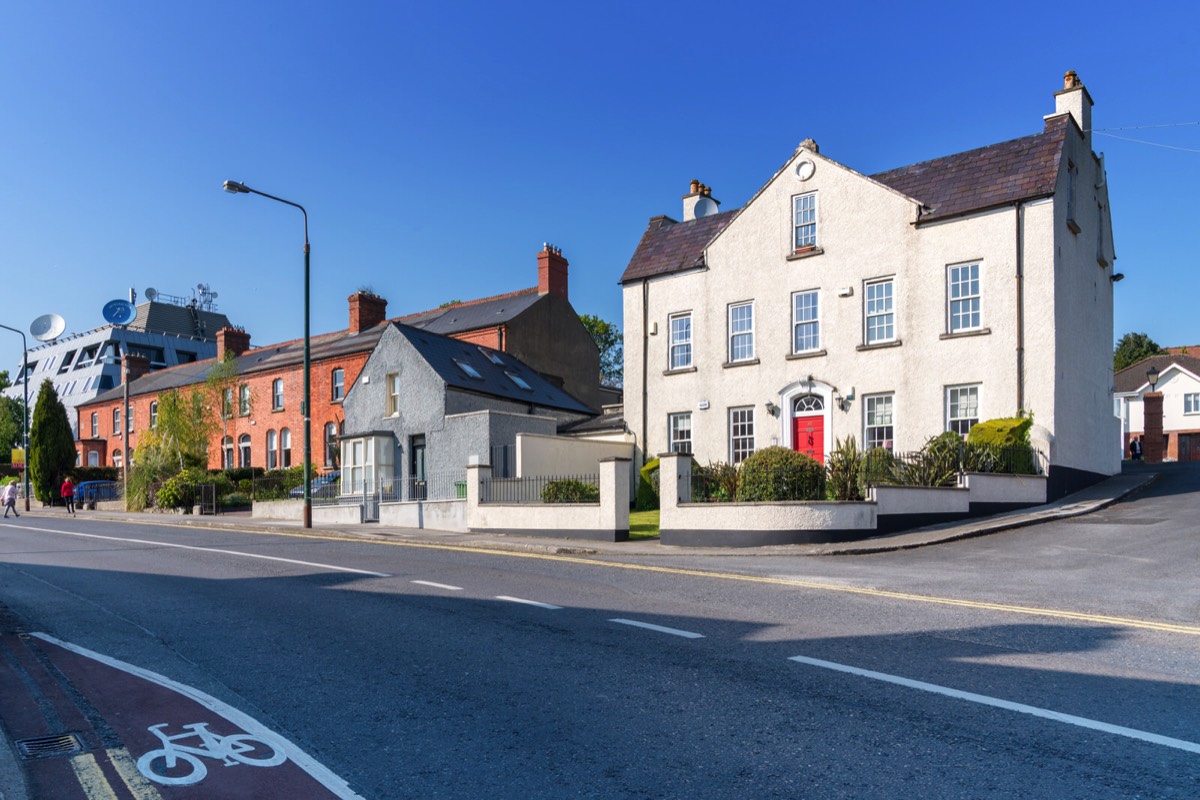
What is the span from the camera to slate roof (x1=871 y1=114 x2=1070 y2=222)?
22781mm

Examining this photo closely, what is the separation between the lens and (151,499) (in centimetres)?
3769

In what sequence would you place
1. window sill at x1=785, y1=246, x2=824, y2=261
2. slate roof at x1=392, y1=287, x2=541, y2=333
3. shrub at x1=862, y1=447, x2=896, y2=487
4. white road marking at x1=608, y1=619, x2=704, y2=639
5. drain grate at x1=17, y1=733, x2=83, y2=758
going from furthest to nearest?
slate roof at x1=392, y1=287, x2=541, y2=333 < window sill at x1=785, y1=246, x2=824, y2=261 < shrub at x1=862, y1=447, x2=896, y2=487 < white road marking at x1=608, y1=619, x2=704, y2=639 < drain grate at x1=17, y1=733, x2=83, y2=758

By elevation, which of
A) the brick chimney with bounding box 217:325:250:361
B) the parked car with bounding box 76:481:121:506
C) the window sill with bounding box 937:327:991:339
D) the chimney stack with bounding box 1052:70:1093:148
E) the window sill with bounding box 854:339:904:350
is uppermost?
the chimney stack with bounding box 1052:70:1093:148

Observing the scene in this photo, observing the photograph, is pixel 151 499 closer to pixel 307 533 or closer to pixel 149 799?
pixel 307 533

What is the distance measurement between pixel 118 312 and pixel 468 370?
1720 inches

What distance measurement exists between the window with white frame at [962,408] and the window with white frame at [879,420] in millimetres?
1530

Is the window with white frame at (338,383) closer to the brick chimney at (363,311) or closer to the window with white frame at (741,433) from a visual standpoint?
the brick chimney at (363,311)

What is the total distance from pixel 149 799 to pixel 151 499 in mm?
37276

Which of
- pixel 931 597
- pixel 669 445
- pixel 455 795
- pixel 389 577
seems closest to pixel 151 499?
pixel 669 445

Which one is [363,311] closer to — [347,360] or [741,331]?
[347,360]

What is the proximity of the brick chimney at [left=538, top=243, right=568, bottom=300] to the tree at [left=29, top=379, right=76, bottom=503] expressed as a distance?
26545 mm

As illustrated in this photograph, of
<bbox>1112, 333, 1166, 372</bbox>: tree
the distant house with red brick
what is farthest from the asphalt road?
<bbox>1112, 333, 1166, 372</bbox>: tree

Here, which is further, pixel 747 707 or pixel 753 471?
pixel 753 471

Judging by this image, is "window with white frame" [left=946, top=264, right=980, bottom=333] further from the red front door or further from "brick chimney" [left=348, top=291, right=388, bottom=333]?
"brick chimney" [left=348, top=291, right=388, bottom=333]
